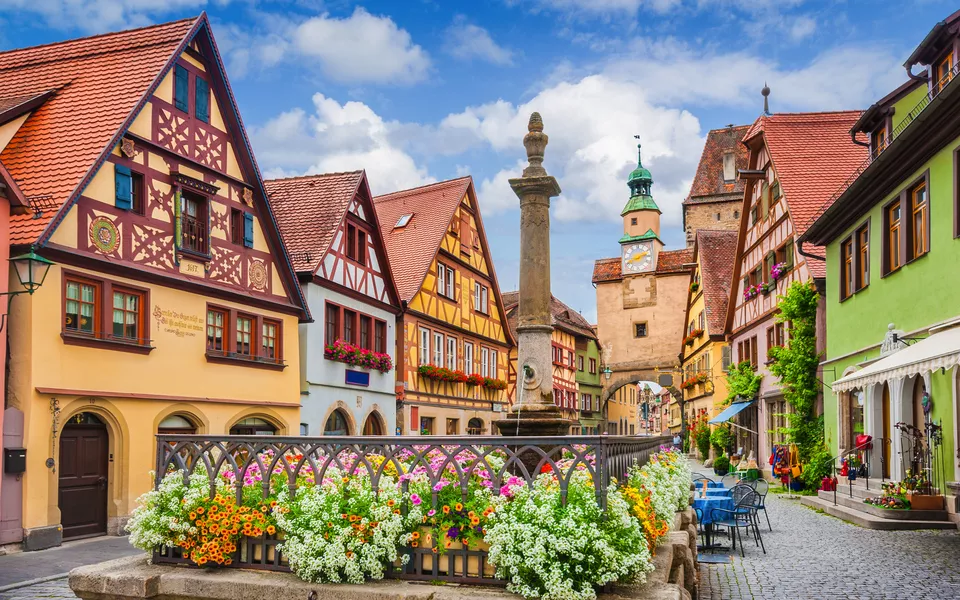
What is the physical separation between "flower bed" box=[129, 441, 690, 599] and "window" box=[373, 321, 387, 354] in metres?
17.1

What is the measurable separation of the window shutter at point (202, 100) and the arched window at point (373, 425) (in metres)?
9.83

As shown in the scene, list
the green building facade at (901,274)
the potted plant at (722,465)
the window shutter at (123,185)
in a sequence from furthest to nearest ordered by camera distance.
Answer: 1. the potted plant at (722,465)
2. the window shutter at (123,185)
3. the green building facade at (901,274)

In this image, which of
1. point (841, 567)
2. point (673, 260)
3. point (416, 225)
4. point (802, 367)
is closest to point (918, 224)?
point (841, 567)

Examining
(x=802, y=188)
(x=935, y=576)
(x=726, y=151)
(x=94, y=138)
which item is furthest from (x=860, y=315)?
(x=726, y=151)

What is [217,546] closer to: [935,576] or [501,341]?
[935,576]

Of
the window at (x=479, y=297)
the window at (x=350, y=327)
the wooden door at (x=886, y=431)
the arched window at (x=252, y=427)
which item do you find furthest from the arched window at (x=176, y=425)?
the window at (x=479, y=297)

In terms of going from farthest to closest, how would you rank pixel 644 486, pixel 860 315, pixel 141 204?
pixel 860 315
pixel 141 204
pixel 644 486

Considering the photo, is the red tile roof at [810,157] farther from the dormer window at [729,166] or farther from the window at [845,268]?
the dormer window at [729,166]

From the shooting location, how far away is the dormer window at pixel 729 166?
53.6 m

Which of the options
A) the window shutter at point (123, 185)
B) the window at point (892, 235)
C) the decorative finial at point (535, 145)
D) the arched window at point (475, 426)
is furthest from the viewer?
the arched window at point (475, 426)

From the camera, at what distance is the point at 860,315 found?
18.3 m

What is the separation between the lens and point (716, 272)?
3738 centimetres

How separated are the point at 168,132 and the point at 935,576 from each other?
13263 millimetres

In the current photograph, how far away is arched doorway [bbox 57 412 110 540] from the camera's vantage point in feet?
44.2
